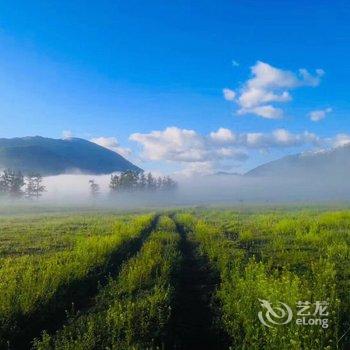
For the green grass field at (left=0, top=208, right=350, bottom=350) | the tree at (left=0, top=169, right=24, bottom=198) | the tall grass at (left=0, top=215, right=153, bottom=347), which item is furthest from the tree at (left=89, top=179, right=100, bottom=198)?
the green grass field at (left=0, top=208, right=350, bottom=350)

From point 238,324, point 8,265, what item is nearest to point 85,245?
point 8,265

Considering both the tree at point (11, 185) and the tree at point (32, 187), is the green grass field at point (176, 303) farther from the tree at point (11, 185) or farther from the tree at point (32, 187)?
the tree at point (32, 187)

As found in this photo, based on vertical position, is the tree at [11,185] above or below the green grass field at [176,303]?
above

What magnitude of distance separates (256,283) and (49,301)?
19.3ft

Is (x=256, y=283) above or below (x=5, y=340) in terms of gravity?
above

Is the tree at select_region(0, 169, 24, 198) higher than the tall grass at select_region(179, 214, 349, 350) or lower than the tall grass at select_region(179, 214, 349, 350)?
higher

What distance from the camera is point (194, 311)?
39.1 feet

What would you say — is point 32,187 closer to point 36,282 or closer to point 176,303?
point 36,282

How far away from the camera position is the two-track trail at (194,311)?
9.89 m

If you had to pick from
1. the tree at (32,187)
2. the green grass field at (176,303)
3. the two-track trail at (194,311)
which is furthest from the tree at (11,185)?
the two-track trail at (194,311)

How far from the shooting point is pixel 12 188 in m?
130

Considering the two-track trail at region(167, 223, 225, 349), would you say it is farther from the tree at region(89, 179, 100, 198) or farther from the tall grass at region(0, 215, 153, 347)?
the tree at region(89, 179, 100, 198)

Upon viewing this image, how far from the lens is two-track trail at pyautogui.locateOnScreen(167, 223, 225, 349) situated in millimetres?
9891

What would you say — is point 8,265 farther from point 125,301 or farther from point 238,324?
point 238,324
